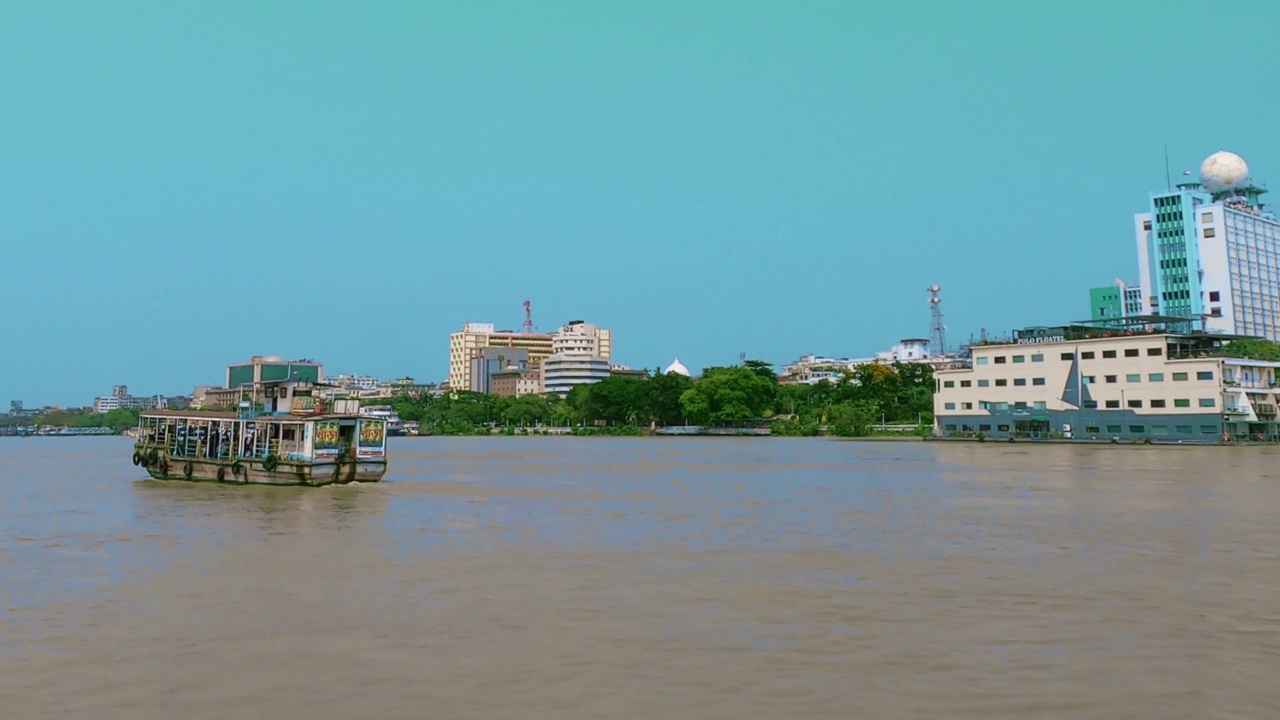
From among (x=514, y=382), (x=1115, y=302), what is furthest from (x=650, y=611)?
(x=514, y=382)

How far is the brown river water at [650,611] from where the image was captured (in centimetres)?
781

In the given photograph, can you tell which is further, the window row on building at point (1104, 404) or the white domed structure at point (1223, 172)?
the white domed structure at point (1223, 172)

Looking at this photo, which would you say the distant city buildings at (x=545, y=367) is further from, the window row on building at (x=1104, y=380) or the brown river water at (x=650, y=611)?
the brown river water at (x=650, y=611)

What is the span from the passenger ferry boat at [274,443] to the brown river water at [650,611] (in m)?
7.72

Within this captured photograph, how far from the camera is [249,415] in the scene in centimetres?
3562

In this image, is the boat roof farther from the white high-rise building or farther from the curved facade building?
the curved facade building

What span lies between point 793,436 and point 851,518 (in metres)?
82.8

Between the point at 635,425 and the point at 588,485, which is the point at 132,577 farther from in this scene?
the point at 635,425

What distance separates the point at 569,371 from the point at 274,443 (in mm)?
138283

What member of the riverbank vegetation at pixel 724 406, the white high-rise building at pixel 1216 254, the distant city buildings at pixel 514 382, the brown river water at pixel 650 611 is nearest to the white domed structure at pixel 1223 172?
the white high-rise building at pixel 1216 254

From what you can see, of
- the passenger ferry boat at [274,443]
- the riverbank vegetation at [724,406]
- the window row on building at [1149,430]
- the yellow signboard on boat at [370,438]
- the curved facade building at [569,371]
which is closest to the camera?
the passenger ferry boat at [274,443]

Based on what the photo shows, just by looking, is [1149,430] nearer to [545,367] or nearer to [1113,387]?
[1113,387]

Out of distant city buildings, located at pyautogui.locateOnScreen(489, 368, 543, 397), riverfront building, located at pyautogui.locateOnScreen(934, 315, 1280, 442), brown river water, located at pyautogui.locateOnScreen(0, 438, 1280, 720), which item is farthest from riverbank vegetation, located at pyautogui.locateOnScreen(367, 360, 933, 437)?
brown river water, located at pyautogui.locateOnScreen(0, 438, 1280, 720)

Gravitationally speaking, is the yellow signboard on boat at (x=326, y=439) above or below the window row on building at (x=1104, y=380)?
below
